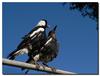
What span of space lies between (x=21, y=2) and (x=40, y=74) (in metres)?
0.47

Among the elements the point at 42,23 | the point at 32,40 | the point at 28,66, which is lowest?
the point at 28,66

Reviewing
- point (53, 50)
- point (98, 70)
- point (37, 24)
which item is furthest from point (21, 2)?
point (98, 70)

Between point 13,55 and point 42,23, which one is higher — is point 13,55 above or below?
below

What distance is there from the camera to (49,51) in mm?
3105

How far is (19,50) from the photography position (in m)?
2.96

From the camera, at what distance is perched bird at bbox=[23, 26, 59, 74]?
10.1ft

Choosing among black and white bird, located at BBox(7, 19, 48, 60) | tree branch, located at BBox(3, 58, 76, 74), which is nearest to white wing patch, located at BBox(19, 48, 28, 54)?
black and white bird, located at BBox(7, 19, 48, 60)

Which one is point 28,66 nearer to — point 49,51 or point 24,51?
point 24,51

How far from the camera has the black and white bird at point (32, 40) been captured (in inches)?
117

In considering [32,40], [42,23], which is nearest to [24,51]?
[32,40]

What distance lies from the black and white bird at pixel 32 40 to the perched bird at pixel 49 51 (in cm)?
4

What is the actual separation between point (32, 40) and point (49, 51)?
15cm

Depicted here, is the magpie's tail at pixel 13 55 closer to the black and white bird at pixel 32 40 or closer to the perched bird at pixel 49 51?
the black and white bird at pixel 32 40

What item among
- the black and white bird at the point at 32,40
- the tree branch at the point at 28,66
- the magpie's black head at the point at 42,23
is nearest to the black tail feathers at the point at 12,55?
the black and white bird at the point at 32,40
